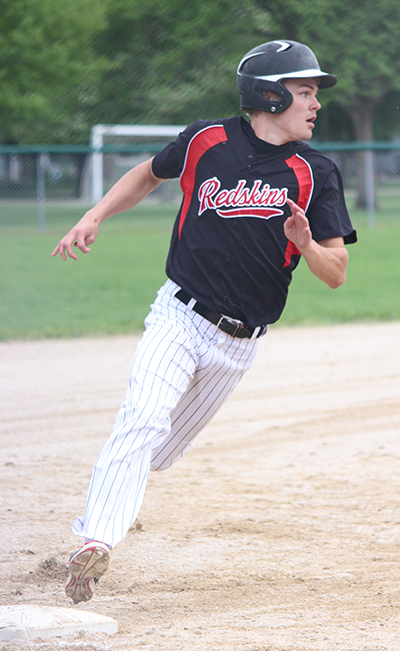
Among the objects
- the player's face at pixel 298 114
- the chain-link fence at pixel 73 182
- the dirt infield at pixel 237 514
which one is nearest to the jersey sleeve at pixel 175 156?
the player's face at pixel 298 114

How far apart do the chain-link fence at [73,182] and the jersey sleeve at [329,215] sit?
39.9 feet

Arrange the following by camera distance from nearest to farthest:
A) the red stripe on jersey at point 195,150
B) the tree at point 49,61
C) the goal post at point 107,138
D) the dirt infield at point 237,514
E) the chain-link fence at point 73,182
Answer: the dirt infield at point 237,514, the red stripe on jersey at point 195,150, the chain-link fence at point 73,182, the tree at point 49,61, the goal post at point 107,138

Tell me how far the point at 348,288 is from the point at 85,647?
351 inches

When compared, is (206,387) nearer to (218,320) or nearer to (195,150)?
(218,320)

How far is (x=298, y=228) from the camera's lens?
96.6 inches

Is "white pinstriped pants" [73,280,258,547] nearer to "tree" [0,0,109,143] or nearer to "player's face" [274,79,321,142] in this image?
"player's face" [274,79,321,142]

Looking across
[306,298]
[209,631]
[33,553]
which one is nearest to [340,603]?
[209,631]

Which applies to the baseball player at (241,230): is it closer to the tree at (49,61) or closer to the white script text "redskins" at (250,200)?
the white script text "redskins" at (250,200)

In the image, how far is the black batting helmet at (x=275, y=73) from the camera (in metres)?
2.71

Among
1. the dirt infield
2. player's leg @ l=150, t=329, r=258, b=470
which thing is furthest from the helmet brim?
the dirt infield

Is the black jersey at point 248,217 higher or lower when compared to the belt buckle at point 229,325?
higher

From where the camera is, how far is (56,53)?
18.6 metres

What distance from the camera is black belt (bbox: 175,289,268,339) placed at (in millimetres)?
2705

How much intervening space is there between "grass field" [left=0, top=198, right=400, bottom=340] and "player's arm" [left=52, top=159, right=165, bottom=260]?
493 centimetres
